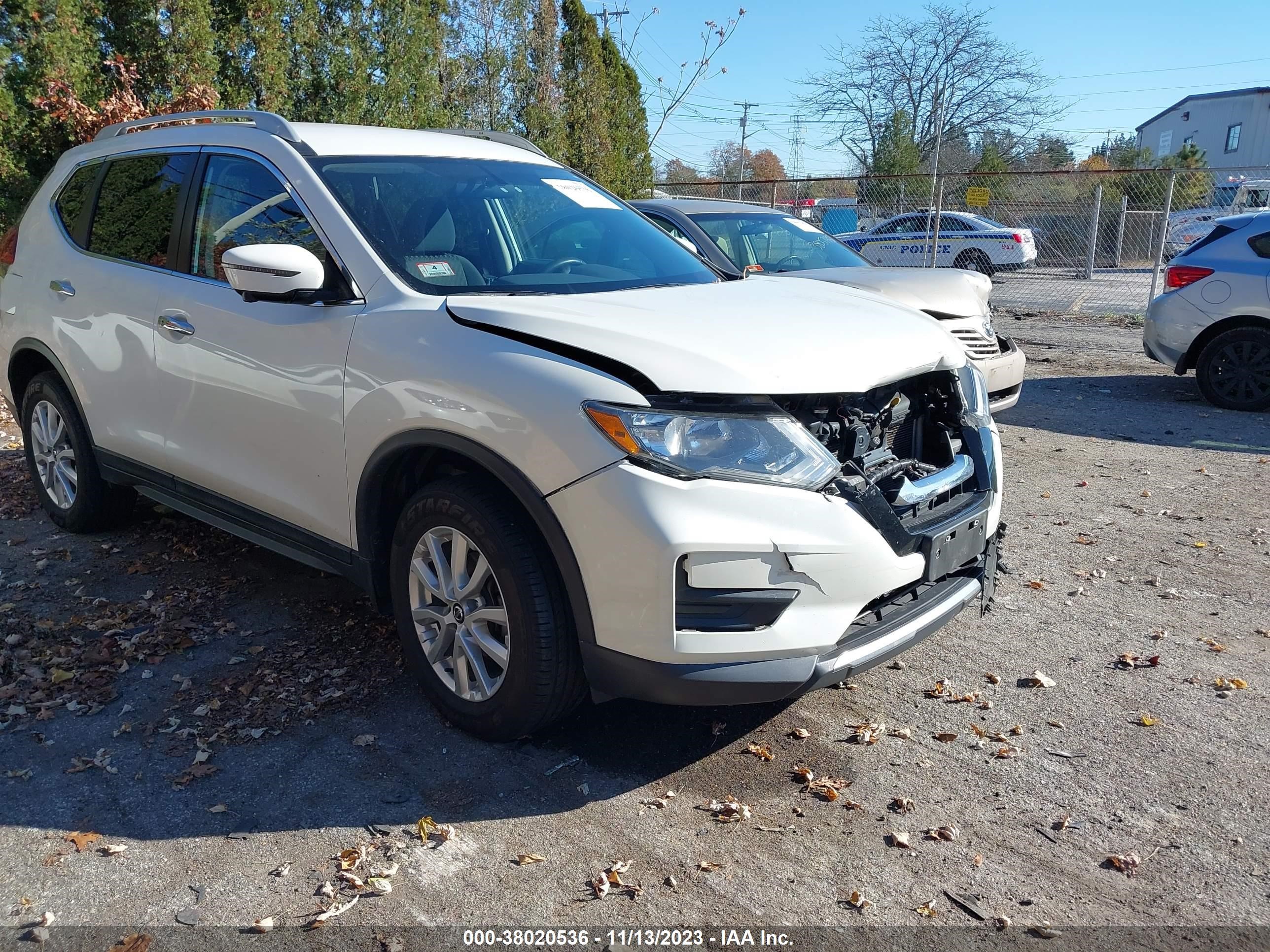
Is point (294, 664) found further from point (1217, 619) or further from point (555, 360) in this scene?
point (1217, 619)

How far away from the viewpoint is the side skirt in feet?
12.1

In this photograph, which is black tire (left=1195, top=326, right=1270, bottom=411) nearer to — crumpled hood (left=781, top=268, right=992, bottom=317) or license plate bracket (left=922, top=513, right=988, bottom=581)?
crumpled hood (left=781, top=268, right=992, bottom=317)

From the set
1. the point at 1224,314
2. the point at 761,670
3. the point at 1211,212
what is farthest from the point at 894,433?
the point at 1211,212

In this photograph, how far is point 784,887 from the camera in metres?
2.73

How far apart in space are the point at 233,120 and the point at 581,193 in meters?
1.49

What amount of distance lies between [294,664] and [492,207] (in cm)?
190

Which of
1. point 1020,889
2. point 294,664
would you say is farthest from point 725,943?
point 294,664

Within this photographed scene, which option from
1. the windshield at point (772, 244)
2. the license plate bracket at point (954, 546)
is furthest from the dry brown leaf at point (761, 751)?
the windshield at point (772, 244)

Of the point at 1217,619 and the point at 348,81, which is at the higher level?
the point at 348,81

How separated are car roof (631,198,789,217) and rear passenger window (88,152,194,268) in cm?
402

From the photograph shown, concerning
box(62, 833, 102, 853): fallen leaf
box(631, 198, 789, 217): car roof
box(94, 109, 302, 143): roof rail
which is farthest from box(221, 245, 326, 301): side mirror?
box(631, 198, 789, 217): car roof

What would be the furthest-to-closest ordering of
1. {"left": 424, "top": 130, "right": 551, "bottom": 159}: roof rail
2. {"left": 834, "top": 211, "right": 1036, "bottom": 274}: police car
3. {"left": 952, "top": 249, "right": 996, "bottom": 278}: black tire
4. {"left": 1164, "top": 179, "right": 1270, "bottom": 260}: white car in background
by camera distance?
{"left": 952, "top": 249, "right": 996, "bottom": 278}: black tire < {"left": 834, "top": 211, "right": 1036, "bottom": 274}: police car < {"left": 1164, "top": 179, "right": 1270, "bottom": 260}: white car in background < {"left": 424, "top": 130, "right": 551, "bottom": 159}: roof rail

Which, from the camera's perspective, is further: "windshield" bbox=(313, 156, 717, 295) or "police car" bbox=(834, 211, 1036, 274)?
"police car" bbox=(834, 211, 1036, 274)

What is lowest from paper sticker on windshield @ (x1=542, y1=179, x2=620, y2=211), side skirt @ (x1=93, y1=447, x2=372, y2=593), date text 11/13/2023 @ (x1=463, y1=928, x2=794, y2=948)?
date text 11/13/2023 @ (x1=463, y1=928, x2=794, y2=948)
